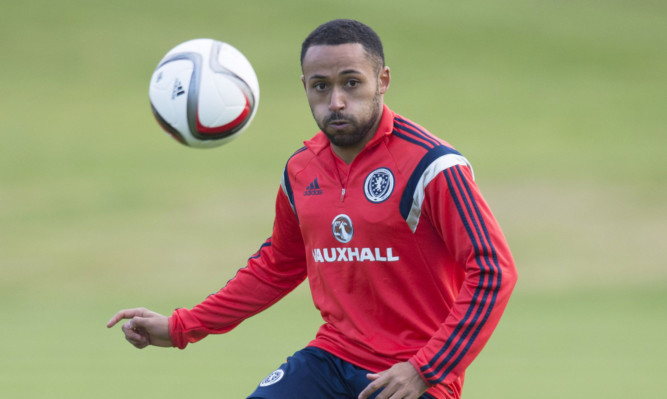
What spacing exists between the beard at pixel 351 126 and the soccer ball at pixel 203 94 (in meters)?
0.83

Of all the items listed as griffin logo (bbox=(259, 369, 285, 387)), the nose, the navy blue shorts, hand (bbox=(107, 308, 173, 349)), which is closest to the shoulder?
the nose

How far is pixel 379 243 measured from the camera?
12.9 feet

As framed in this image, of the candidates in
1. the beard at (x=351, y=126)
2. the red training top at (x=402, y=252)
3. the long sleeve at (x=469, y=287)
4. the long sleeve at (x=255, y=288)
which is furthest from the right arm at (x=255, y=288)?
the long sleeve at (x=469, y=287)

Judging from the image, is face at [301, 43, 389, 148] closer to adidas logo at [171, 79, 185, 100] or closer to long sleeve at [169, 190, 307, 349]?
long sleeve at [169, 190, 307, 349]

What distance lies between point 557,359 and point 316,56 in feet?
22.0

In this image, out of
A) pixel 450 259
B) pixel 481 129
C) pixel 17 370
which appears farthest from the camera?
pixel 481 129

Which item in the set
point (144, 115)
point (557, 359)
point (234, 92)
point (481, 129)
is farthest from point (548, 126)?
point (234, 92)

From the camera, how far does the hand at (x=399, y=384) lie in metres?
3.59

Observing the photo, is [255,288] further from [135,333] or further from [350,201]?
[350,201]

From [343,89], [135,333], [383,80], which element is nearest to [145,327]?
[135,333]

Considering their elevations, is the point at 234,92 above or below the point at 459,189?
above

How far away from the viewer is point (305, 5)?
68.3 feet

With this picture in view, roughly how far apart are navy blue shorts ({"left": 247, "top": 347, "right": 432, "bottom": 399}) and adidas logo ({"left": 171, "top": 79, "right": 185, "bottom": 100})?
1413 mm

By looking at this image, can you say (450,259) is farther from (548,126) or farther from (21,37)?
(21,37)
